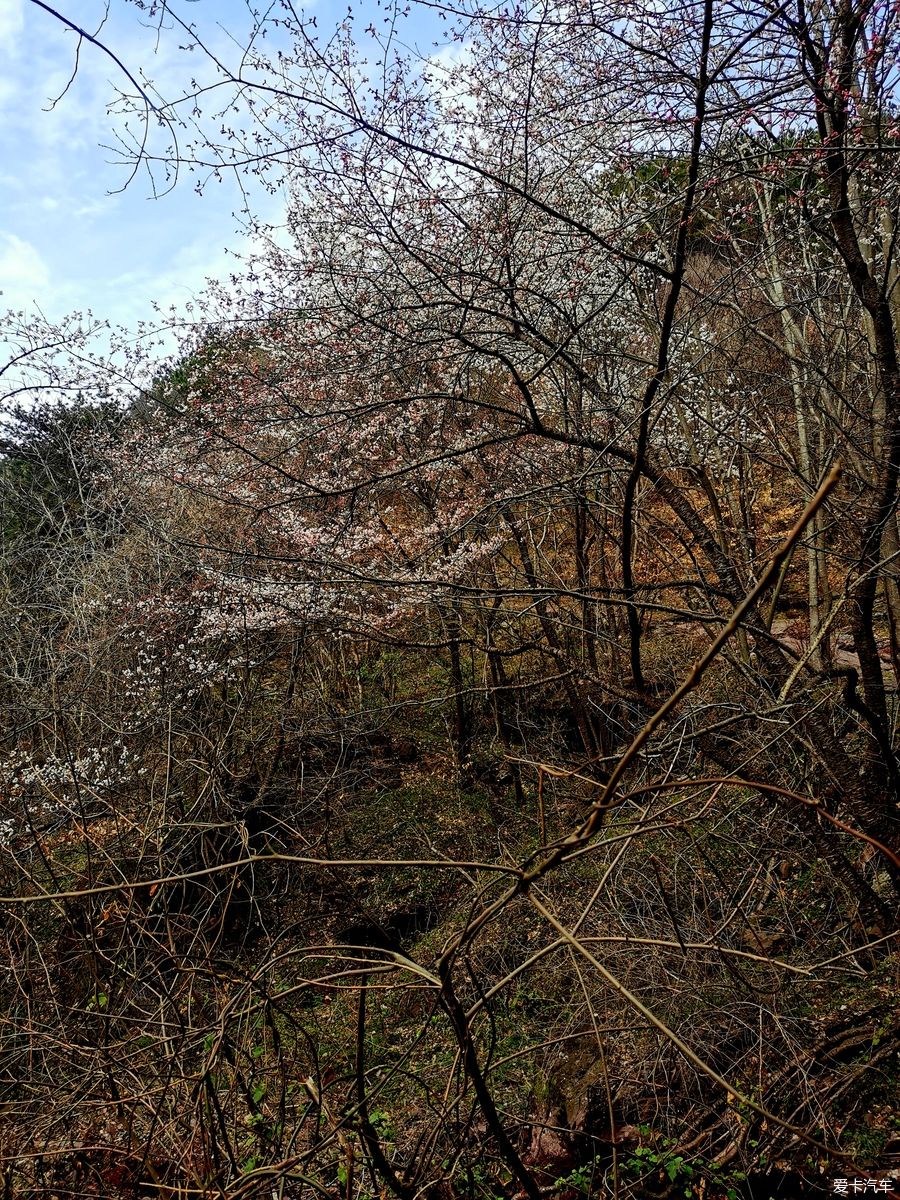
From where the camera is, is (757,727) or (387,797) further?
(387,797)

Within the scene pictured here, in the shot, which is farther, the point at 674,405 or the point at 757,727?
the point at 674,405

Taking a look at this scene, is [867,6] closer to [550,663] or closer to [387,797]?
[550,663]

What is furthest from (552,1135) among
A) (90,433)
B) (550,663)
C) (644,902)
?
(90,433)

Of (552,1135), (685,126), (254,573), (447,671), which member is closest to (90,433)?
(254,573)

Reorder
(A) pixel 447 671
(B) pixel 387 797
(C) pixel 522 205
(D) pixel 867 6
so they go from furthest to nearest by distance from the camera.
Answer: (A) pixel 447 671, (B) pixel 387 797, (C) pixel 522 205, (D) pixel 867 6

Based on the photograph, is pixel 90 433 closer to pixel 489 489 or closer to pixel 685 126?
pixel 489 489

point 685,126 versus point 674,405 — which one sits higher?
point 685,126

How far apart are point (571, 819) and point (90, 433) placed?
29.2ft

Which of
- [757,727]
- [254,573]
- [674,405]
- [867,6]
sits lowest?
[757,727]

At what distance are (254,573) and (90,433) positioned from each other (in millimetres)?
5339

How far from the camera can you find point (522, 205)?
5.20 m

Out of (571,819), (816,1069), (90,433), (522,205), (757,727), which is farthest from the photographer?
(90,433)

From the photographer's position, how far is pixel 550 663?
9.41 metres

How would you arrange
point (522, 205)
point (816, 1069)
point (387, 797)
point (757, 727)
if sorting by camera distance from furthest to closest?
point (387, 797)
point (522, 205)
point (757, 727)
point (816, 1069)
